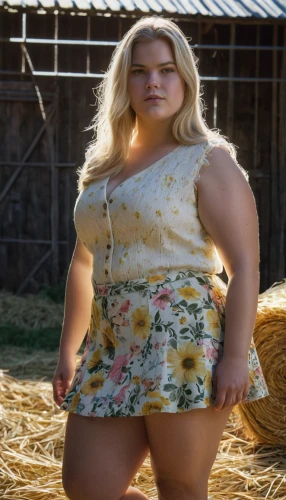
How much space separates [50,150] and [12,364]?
361cm

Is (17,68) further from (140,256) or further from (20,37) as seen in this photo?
(140,256)

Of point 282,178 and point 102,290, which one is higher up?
point 102,290

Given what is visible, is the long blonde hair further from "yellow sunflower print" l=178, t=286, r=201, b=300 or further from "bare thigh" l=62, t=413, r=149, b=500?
"bare thigh" l=62, t=413, r=149, b=500

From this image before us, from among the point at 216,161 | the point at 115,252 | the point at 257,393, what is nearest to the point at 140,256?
the point at 115,252

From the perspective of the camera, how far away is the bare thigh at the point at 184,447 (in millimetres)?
2348

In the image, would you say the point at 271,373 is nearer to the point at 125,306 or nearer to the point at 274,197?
the point at 125,306

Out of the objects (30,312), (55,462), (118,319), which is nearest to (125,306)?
(118,319)

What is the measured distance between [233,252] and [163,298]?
0.74 ft

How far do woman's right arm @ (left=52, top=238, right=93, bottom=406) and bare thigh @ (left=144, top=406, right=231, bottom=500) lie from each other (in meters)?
0.54

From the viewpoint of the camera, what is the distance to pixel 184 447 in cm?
234

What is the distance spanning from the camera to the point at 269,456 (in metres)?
4.20

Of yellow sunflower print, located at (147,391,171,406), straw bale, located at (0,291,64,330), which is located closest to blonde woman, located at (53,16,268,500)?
yellow sunflower print, located at (147,391,171,406)

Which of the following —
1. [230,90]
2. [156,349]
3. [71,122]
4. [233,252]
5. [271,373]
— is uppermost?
[230,90]

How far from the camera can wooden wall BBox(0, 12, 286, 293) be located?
944cm
